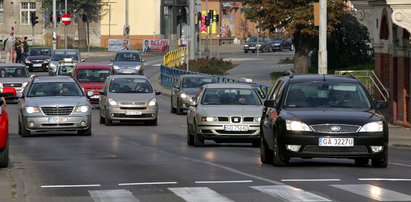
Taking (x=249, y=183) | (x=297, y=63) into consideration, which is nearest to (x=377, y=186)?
(x=249, y=183)

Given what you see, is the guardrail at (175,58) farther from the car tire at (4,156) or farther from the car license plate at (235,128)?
the car tire at (4,156)

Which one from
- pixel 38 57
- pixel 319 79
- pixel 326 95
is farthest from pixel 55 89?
pixel 38 57

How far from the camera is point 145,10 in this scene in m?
126

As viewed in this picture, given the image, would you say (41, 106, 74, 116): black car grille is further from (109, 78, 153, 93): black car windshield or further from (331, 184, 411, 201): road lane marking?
(331, 184, 411, 201): road lane marking

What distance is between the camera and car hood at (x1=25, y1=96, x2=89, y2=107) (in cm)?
3027

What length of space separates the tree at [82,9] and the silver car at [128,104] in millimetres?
85209

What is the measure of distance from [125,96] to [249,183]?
2032cm

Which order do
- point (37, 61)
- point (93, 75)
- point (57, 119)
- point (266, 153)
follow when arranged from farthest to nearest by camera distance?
point (37, 61) < point (93, 75) < point (57, 119) < point (266, 153)

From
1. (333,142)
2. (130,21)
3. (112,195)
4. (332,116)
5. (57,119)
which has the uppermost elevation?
(130,21)

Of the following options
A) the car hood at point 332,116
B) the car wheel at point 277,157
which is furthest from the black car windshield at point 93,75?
the car hood at point 332,116

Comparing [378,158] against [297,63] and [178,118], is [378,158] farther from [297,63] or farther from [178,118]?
[297,63]

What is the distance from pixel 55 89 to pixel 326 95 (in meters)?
13.4

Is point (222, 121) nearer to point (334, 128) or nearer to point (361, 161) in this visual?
point (361, 161)

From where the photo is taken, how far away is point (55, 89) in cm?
3167
